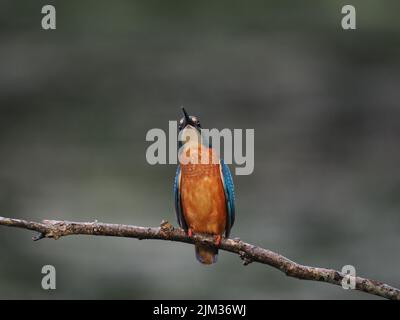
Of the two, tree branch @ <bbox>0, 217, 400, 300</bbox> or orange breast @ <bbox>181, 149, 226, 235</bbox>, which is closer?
tree branch @ <bbox>0, 217, 400, 300</bbox>

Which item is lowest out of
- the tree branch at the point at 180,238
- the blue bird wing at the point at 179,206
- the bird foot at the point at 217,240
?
the tree branch at the point at 180,238

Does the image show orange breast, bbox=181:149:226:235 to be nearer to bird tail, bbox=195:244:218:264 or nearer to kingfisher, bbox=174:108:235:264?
kingfisher, bbox=174:108:235:264

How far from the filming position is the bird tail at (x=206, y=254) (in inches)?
208

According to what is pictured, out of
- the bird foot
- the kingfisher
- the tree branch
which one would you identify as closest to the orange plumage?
the kingfisher

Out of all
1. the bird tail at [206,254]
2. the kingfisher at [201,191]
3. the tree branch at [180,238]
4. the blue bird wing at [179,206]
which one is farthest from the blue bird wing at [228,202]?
the tree branch at [180,238]

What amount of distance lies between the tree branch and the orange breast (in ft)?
2.31

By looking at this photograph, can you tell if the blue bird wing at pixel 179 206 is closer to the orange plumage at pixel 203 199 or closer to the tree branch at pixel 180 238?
the orange plumage at pixel 203 199

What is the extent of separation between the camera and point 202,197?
5258mm

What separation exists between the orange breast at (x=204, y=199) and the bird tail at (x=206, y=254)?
13 cm

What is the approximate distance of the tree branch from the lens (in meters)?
4.02

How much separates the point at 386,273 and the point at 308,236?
157 cm

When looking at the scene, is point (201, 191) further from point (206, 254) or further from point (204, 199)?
point (206, 254)

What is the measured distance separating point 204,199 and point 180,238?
85 cm
